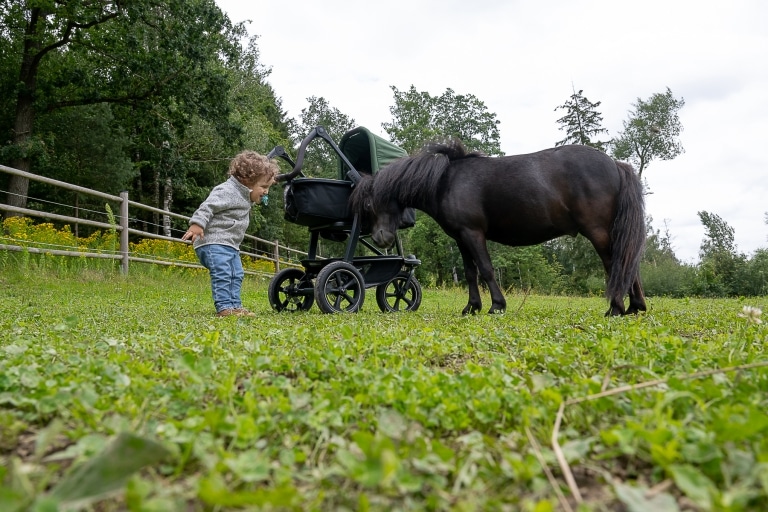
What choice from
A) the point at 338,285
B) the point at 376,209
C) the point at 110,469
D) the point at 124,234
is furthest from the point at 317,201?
the point at 124,234

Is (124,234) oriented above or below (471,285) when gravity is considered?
above

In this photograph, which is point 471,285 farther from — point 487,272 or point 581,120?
point 581,120

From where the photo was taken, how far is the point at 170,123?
17.2 m

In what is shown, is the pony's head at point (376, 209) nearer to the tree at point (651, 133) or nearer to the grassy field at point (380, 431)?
the grassy field at point (380, 431)

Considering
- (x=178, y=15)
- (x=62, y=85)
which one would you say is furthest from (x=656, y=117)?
(x=62, y=85)

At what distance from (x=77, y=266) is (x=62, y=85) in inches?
478

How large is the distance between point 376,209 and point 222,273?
1690 mm

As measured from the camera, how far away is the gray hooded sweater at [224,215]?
15.9ft

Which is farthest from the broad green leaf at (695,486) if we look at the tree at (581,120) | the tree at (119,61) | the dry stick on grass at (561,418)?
the tree at (581,120)

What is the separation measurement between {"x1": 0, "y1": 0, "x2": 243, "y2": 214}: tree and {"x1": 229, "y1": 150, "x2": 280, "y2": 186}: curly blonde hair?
1199 centimetres

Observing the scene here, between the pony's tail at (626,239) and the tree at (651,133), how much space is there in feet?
117

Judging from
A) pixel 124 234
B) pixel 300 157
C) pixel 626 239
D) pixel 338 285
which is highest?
pixel 300 157

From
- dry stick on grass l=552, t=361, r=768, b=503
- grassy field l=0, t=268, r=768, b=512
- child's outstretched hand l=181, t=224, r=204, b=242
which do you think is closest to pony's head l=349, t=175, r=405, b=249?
child's outstretched hand l=181, t=224, r=204, b=242

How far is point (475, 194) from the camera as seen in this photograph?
5078 mm
